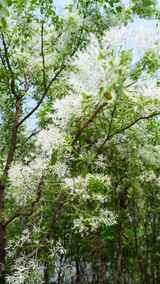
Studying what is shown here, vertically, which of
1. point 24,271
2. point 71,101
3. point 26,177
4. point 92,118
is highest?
point 71,101

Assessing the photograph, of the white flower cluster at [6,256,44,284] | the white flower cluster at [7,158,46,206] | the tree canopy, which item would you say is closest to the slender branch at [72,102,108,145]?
the tree canopy

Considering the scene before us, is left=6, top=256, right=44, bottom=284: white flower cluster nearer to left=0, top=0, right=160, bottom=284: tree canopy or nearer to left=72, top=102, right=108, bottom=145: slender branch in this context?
left=0, top=0, right=160, bottom=284: tree canopy

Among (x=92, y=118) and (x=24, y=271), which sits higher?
(x=92, y=118)

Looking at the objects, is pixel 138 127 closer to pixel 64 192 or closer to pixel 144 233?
pixel 64 192

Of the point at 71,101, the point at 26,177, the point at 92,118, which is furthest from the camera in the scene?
the point at 26,177

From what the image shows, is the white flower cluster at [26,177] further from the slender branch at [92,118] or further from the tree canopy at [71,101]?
the slender branch at [92,118]

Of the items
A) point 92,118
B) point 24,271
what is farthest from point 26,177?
point 92,118

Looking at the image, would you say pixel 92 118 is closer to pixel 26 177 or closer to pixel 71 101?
pixel 71 101

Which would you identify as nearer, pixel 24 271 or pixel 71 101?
pixel 71 101

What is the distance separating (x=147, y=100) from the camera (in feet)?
22.3

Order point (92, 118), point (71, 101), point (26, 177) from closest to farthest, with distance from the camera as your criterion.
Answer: point (92, 118) < point (71, 101) < point (26, 177)

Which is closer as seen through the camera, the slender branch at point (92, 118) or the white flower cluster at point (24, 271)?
the slender branch at point (92, 118)

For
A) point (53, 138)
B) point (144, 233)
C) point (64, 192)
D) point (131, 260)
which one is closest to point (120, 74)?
point (53, 138)

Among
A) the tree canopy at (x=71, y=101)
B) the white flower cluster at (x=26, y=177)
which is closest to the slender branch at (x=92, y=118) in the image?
the tree canopy at (x=71, y=101)
